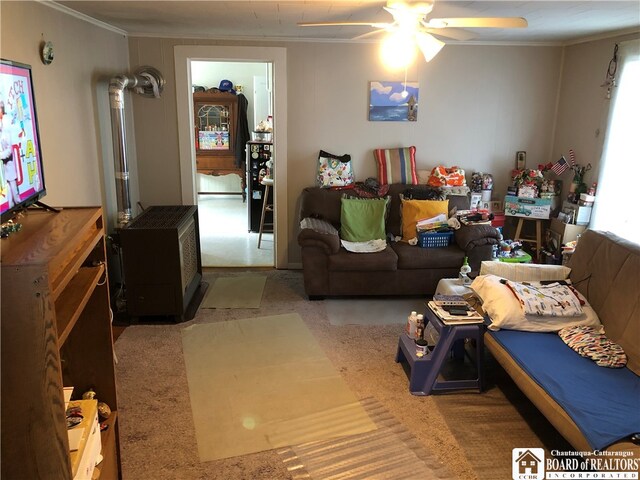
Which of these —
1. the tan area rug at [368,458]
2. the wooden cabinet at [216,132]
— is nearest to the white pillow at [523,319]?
the tan area rug at [368,458]

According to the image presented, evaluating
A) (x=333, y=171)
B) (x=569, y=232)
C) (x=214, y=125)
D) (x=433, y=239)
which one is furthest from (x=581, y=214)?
(x=214, y=125)

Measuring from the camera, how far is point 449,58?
4688 millimetres

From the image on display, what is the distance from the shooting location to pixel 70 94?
130 inches

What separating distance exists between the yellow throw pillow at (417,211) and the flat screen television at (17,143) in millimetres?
3210

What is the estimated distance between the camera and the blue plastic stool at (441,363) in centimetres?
281

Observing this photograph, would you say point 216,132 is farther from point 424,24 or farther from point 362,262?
point 424,24

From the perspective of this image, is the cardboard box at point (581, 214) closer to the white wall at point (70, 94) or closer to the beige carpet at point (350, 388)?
the beige carpet at point (350, 388)

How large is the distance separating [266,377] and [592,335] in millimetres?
1829

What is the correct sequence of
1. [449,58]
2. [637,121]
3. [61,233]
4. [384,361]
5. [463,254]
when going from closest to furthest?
[61,233], [384,361], [637,121], [463,254], [449,58]

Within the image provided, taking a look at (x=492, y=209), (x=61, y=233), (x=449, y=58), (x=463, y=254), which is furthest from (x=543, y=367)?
(x=449, y=58)

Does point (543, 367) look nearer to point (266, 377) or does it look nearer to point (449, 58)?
point (266, 377)

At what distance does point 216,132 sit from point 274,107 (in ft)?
12.4

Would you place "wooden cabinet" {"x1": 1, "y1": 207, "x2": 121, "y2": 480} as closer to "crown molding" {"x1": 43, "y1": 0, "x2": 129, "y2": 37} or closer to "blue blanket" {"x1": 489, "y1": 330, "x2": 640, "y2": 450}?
"blue blanket" {"x1": 489, "y1": 330, "x2": 640, "y2": 450}

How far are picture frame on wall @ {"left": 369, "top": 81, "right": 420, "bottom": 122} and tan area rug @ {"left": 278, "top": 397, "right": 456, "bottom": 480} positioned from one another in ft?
10.1
